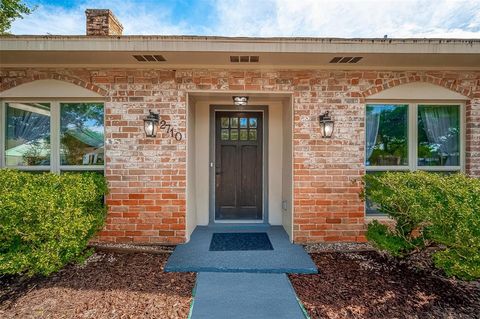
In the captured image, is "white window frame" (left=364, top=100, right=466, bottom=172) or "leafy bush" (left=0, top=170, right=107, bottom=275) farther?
"white window frame" (left=364, top=100, right=466, bottom=172)

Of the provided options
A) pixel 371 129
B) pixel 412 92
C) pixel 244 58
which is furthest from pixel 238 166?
pixel 412 92

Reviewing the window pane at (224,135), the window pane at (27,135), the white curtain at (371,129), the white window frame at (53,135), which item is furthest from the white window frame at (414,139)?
the window pane at (27,135)

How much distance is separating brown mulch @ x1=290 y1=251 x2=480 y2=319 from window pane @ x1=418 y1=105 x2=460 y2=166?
1.87m

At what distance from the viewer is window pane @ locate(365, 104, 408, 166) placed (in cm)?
416

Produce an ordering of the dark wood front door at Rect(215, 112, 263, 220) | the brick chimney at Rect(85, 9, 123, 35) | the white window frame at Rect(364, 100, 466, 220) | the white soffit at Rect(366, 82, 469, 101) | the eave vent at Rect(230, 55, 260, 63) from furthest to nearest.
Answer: the dark wood front door at Rect(215, 112, 263, 220) < the brick chimney at Rect(85, 9, 123, 35) < the white window frame at Rect(364, 100, 466, 220) < the white soffit at Rect(366, 82, 469, 101) < the eave vent at Rect(230, 55, 260, 63)

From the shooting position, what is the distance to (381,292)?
8.97 ft

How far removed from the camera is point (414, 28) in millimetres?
6359

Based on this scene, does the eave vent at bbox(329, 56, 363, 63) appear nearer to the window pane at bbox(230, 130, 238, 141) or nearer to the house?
the house

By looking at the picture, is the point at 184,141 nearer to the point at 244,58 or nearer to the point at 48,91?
the point at 244,58

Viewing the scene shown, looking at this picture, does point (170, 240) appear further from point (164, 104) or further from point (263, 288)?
point (164, 104)

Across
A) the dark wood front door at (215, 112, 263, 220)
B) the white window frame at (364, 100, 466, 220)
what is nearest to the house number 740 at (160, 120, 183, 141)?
the dark wood front door at (215, 112, 263, 220)

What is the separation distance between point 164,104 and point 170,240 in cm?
200

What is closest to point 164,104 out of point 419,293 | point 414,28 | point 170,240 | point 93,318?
point 170,240

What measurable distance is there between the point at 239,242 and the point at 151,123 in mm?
2157
